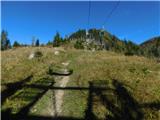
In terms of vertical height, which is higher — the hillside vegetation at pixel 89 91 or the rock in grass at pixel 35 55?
the rock in grass at pixel 35 55

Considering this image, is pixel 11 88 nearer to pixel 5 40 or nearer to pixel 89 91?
pixel 89 91

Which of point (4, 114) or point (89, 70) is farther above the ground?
point (89, 70)

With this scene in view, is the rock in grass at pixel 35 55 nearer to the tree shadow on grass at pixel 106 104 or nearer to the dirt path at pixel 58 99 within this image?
the dirt path at pixel 58 99

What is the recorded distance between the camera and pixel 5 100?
21.7 meters

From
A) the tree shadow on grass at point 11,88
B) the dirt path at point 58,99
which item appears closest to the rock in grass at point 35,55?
the tree shadow on grass at point 11,88

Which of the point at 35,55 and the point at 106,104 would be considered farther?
the point at 35,55

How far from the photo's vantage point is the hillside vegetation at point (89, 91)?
1988cm

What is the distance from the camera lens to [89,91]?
1001 inches

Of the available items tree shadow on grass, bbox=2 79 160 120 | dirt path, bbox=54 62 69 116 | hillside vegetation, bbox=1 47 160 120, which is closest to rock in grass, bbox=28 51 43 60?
hillside vegetation, bbox=1 47 160 120

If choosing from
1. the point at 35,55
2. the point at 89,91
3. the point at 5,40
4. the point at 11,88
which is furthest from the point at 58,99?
the point at 5,40

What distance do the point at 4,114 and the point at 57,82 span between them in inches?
420

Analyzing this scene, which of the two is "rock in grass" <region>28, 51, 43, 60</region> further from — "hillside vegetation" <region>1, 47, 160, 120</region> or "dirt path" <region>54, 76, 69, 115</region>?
"dirt path" <region>54, 76, 69, 115</region>

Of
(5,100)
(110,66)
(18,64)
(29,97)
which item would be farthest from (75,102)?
(18,64)

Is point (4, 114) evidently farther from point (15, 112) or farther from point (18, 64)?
point (18, 64)
